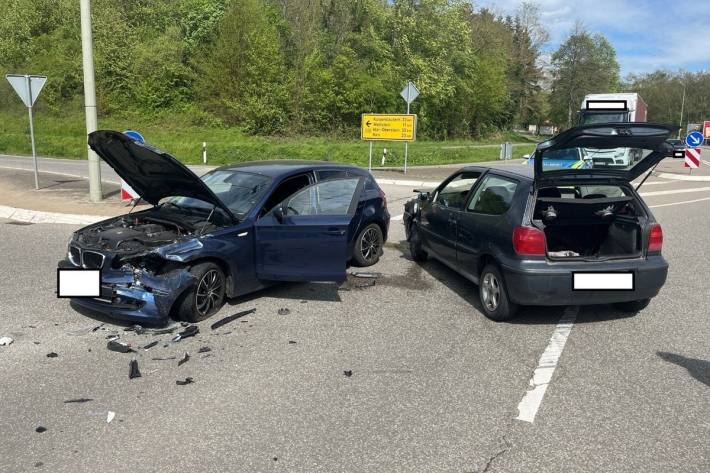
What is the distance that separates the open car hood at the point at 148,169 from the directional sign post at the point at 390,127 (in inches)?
687

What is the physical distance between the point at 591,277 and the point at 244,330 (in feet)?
10.7

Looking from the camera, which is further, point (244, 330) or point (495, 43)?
point (495, 43)

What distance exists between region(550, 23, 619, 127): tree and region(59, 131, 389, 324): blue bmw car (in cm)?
6019

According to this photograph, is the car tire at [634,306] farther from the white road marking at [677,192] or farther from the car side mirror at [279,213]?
the white road marking at [677,192]

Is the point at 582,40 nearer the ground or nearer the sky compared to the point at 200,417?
nearer the sky

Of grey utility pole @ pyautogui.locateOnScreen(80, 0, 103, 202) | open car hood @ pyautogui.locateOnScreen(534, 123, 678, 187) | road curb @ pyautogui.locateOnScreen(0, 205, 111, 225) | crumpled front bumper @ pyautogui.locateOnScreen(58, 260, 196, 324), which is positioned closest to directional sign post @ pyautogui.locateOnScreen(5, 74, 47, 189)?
grey utility pole @ pyautogui.locateOnScreen(80, 0, 103, 202)

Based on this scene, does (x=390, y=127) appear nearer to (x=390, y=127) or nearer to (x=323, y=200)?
Answer: (x=390, y=127)

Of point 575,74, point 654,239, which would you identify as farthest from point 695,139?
point 575,74

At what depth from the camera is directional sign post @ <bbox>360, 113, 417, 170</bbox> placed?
22953mm

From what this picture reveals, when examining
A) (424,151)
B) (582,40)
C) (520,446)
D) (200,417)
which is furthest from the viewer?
(582,40)

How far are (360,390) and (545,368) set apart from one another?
1543 mm

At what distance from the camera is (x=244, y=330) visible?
502 centimetres

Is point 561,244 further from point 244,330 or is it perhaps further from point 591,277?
point 244,330

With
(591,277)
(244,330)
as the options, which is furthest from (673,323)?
(244,330)
